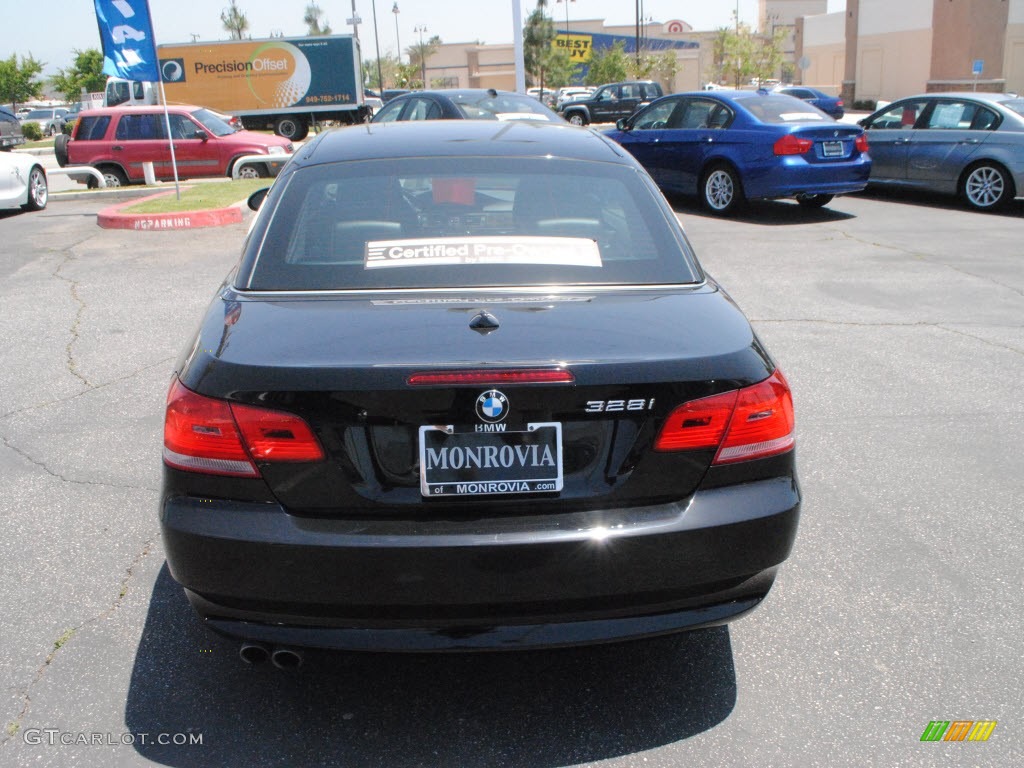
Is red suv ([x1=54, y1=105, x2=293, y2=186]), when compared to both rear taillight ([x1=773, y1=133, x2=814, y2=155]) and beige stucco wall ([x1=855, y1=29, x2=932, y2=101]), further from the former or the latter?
beige stucco wall ([x1=855, y1=29, x2=932, y2=101])

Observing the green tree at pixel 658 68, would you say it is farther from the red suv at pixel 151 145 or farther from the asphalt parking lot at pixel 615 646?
the asphalt parking lot at pixel 615 646

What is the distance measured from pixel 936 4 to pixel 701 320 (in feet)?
134

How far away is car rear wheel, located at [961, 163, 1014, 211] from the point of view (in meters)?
12.5

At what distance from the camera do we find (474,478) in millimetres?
2545

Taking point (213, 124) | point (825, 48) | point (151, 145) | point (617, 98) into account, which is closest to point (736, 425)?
point (151, 145)

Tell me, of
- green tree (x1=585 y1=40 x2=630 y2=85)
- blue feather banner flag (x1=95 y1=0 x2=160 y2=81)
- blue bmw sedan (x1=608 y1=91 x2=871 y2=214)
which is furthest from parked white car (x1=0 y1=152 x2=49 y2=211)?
green tree (x1=585 y1=40 x2=630 y2=85)

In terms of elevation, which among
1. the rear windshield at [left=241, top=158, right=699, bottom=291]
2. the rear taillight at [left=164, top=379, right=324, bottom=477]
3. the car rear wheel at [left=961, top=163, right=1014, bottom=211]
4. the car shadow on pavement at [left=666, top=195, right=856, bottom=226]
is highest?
the rear windshield at [left=241, top=158, right=699, bottom=291]

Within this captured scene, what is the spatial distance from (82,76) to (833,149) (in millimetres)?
67385

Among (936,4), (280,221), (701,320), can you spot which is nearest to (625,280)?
(701,320)

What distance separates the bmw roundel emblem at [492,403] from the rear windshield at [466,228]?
2.19ft

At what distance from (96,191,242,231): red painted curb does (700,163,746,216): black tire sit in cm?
620

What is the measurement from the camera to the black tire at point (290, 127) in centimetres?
3488

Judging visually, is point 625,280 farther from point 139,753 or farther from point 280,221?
point 139,753

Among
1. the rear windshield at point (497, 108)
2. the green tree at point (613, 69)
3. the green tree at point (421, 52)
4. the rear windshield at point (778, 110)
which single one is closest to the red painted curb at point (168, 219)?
the rear windshield at point (497, 108)
